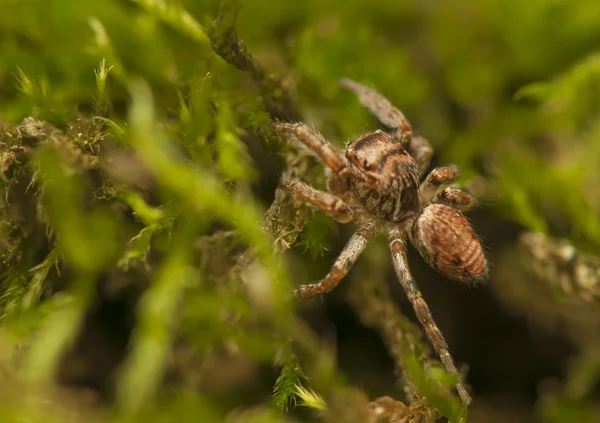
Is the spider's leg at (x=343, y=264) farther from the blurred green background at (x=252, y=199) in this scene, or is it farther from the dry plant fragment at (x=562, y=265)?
the dry plant fragment at (x=562, y=265)

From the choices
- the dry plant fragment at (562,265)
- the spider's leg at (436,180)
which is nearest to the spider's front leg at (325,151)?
the spider's leg at (436,180)

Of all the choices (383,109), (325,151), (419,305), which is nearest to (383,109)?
(383,109)

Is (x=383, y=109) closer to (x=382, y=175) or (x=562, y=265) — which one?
(x=382, y=175)

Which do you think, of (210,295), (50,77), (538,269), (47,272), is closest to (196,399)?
(210,295)

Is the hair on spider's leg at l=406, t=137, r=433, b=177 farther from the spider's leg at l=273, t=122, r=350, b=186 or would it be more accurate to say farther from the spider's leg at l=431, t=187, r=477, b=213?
the spider's leg at l=273, t=122, r=350, b=186

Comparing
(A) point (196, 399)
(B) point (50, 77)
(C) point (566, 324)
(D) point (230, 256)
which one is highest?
(C) point (566, 324)

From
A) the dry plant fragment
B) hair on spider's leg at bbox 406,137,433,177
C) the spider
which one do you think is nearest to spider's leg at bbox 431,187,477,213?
the spider

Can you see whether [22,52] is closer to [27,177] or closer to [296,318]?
[27,177]
